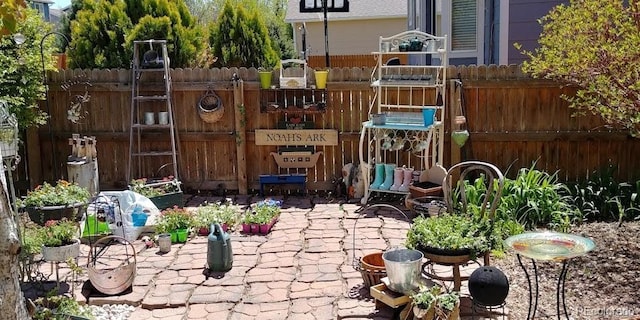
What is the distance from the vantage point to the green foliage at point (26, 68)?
644 cm

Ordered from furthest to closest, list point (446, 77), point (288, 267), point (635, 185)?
1. point (446, 77)
2. point (635, 185)
3. point (288, 267)

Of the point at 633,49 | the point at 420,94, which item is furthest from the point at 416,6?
the point at 633,49

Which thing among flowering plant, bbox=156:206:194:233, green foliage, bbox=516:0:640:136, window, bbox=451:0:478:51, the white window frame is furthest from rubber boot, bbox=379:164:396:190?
window, bbox=451:0:478:51

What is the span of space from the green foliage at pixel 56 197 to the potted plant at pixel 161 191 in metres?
0.79

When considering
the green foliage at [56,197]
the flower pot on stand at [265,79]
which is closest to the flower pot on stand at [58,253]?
the green foliage at [56,197]

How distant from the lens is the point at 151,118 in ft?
24.0

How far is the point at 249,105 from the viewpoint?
7.40m

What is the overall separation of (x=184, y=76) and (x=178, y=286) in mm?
3481

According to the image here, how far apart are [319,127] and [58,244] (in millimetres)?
3765

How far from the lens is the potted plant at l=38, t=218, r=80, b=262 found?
4.19m

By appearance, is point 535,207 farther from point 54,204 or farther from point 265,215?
point 54,204

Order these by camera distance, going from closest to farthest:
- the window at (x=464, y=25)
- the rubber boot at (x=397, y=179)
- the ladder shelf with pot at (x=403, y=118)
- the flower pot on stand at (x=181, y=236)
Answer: the flower pot on stand at (x=181, y=236), the ladder shelf with pot at (x=403, y=118), the rubber boot at (x=397, y=179), the window at (x=464, y=25)

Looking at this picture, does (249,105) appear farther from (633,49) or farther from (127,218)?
(633,49)

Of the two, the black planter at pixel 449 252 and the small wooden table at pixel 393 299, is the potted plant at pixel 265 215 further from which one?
the black planter at pixel 449 252
